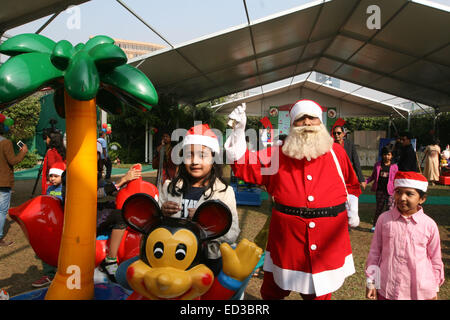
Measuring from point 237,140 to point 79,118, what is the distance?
982 mm

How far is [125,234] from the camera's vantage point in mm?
2082

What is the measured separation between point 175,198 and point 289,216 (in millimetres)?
770

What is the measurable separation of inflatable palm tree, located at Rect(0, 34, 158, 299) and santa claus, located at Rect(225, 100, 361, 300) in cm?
75

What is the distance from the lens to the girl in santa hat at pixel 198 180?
6.44ft

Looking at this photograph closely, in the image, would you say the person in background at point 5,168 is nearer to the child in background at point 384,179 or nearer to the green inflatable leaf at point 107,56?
the green inflatable leaf at point 107,56

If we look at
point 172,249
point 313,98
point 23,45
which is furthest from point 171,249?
point 313,98

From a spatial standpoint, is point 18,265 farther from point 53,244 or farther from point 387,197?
point 387,197

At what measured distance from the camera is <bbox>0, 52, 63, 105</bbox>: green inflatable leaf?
147 centimetres

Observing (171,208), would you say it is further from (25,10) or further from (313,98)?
(313,98)

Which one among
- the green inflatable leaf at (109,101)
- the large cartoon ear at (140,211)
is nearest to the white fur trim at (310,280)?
the large cartoon ear at (140,211)

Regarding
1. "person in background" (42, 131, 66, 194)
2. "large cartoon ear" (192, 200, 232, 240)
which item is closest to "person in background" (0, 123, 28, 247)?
"person in background" (42, 131, 66, 194)

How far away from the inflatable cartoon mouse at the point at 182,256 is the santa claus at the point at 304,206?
65 cm
